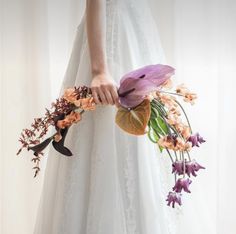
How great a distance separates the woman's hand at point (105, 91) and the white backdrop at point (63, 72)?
0.51 metres

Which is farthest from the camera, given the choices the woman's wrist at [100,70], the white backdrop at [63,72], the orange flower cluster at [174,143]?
the white backdrop at [63,72]

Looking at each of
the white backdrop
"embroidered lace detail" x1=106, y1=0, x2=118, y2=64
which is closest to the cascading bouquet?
"embroidered lace detail" x1=106, y1=0, x2=118, y2=64

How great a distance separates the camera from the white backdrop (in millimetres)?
1183

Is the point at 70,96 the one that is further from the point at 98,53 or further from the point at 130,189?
the point at 130,189

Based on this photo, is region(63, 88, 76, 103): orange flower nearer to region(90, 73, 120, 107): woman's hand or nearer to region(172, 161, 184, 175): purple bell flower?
region(90, 73, 120, 107): woman's hand

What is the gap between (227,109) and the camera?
1.22m

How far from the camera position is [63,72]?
3.98 feet

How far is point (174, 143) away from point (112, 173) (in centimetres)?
16

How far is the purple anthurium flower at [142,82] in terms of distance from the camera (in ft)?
2.12

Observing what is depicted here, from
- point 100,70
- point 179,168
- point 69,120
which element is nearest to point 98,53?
point 100,70

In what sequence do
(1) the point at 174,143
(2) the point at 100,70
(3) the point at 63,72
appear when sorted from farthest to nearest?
(3) the point at 63,72 → (2) the point at 100,70 → (1) the point at 174,143

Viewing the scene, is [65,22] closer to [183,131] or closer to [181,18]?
[181,18]

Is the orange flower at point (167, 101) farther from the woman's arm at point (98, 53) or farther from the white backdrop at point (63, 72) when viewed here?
the white backdrop at point (63, 72)

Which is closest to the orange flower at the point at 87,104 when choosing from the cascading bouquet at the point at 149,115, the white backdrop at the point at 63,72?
the cascading bouquet at the point at 149,115
